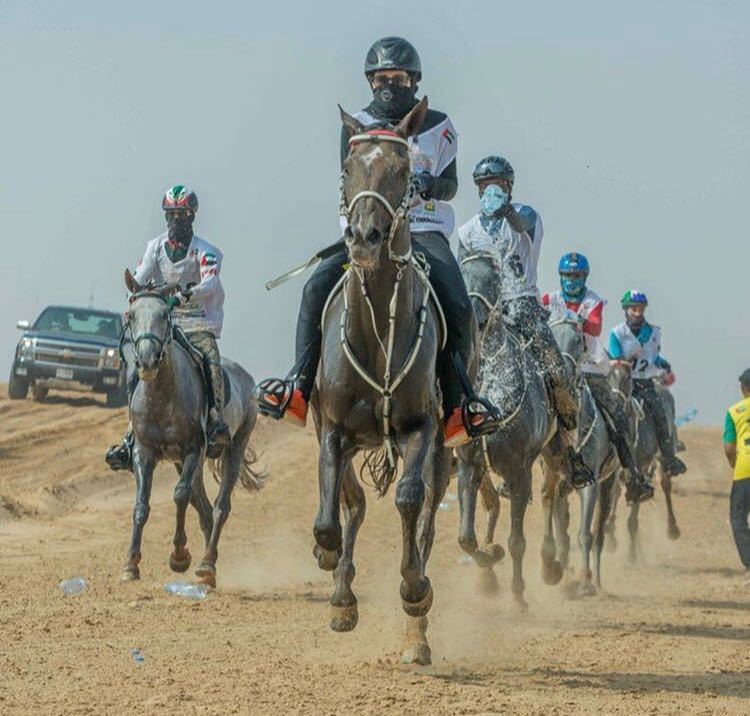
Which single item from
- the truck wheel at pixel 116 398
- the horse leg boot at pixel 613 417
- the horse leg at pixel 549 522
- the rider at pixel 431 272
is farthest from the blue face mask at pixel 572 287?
the truck wheel at pixel 116 398

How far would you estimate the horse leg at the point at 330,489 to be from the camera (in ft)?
33.0

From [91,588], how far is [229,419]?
10.0 feet

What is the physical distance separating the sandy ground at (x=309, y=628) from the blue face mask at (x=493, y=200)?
11.9 ft

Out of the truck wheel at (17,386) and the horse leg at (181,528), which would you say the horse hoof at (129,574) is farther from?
the truck wheel at (17,386)

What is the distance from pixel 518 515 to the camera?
574 inches

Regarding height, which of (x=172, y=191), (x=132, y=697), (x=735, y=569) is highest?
(x=172, y=191)

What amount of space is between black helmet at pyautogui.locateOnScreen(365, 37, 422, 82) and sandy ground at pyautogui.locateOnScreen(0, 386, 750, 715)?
4013mm

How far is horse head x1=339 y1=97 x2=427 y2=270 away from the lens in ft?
29.5

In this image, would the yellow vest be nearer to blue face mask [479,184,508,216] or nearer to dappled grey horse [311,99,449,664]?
blue face mask [479,184,508,216]

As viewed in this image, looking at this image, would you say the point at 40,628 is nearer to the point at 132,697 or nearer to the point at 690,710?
the point at 132,697

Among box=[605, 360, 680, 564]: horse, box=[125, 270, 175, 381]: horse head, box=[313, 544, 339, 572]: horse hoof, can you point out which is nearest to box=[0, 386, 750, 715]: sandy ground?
box=[605, 360, 680, 564]: horse

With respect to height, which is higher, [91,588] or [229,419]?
[229,419]

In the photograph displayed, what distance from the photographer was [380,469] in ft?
35.5

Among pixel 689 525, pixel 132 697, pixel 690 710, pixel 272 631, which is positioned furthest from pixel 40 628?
pixel 689 525
